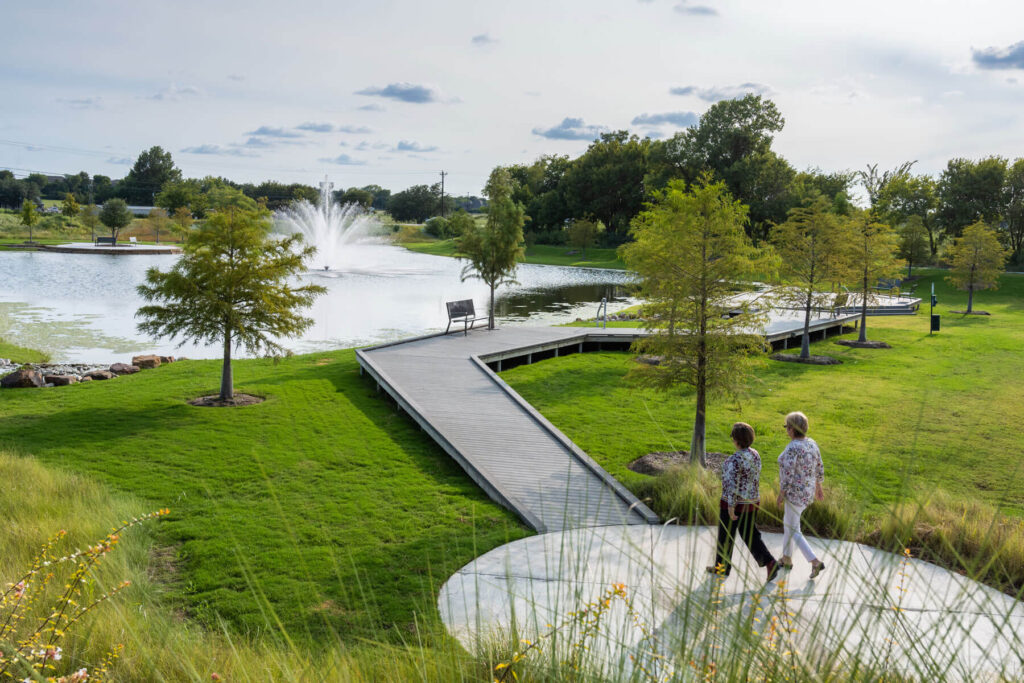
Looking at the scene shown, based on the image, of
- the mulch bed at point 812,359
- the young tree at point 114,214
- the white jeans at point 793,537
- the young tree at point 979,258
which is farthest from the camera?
the young tree at point 114,214

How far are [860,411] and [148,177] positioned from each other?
125m

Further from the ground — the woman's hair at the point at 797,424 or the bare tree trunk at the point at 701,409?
the woman's hair at the point at 797,424

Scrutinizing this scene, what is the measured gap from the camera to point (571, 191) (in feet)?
255

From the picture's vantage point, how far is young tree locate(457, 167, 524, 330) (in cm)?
2158

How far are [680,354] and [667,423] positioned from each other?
327cm

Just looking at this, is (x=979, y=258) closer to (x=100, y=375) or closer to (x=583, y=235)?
(x=100, y=375)

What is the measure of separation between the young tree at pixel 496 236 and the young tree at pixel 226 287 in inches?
333

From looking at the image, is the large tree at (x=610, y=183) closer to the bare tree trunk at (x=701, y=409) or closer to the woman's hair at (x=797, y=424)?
the bare tree trunk at (x=701, y=409)

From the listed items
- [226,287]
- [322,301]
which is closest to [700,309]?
[226,287]

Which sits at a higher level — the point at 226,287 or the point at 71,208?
the point at 71,208

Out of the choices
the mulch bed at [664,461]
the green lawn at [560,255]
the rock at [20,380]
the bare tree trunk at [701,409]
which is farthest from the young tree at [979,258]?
the rock at [20,380]

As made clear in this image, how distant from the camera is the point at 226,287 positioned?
44.5ft

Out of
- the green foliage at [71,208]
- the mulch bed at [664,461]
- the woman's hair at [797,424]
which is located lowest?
the mulch bed at [664,461]

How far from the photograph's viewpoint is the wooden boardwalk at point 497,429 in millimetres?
8836
